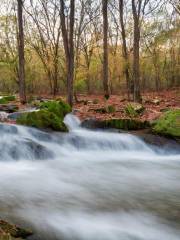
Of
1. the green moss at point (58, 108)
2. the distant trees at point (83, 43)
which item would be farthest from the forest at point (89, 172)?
the distant trees at point (83, 43)

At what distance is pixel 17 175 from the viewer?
816 cm

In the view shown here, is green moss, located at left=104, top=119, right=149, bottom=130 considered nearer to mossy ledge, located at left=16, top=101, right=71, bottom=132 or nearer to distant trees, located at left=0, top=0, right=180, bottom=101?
mossy ledge, located at left=16, top=101, right=71, bottom=132

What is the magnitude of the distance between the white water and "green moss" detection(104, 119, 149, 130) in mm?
670

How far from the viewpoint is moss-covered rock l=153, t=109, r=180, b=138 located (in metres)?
11.9

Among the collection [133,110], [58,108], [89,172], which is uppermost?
[58,108]

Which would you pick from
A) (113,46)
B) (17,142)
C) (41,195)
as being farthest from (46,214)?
(113,46)

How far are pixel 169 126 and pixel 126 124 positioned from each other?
1.64 metres

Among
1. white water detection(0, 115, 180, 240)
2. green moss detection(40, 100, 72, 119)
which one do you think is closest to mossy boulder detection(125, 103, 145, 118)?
white water detection(0, 115, 180, 240)

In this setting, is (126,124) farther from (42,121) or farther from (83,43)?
(83,43)

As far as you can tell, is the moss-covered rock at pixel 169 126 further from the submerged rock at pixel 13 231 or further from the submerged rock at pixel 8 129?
the submerged rock at pixel 13 231

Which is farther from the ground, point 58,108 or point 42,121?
point 58,108

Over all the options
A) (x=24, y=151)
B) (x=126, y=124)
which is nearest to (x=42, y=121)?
(x=24, y=151)

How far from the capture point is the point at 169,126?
39.3 ft

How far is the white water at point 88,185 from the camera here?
510cm
